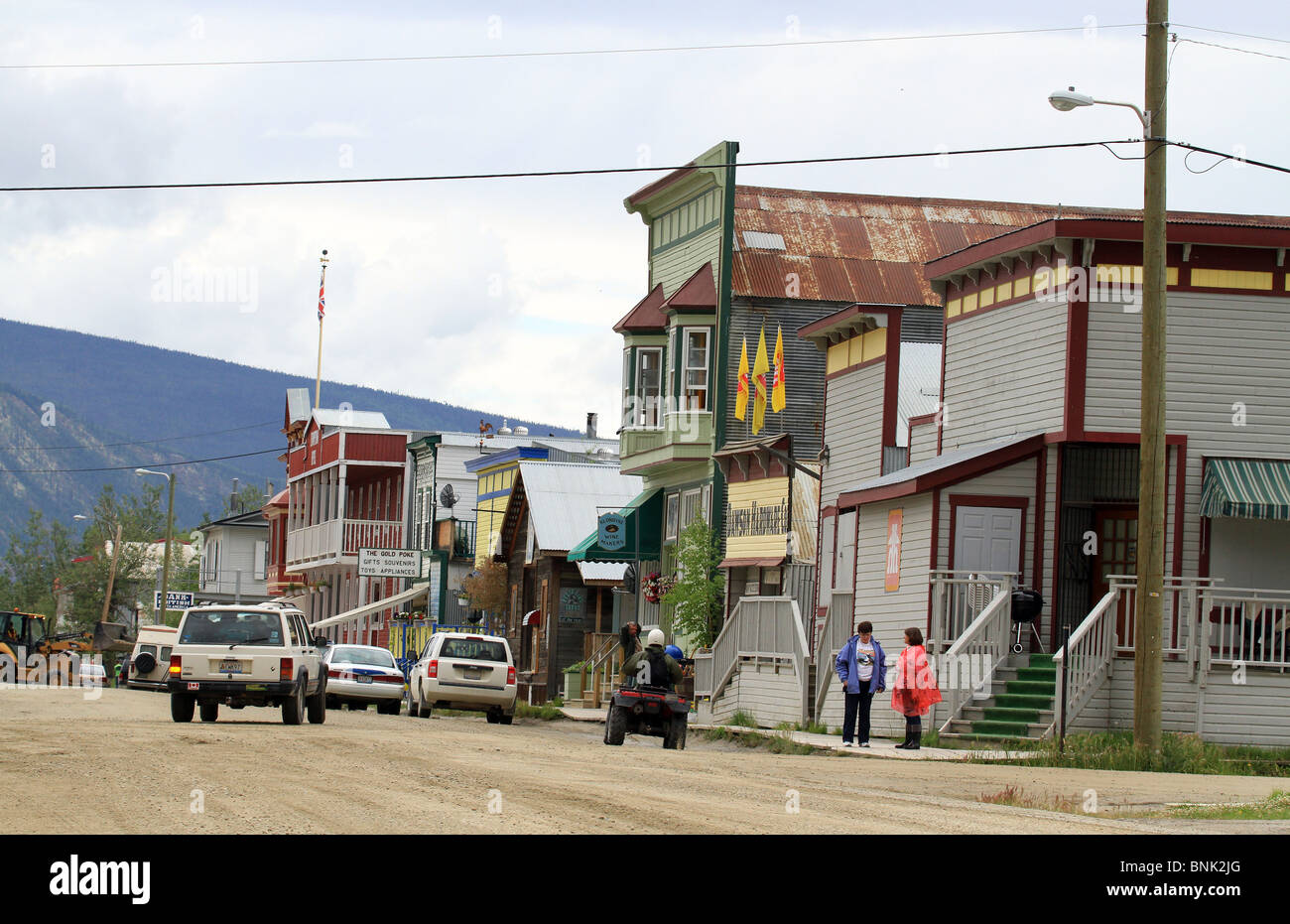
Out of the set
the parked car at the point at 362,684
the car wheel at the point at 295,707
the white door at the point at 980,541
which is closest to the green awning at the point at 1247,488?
the white door at the point at 980,541

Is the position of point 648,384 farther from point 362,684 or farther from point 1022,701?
point 1022,701

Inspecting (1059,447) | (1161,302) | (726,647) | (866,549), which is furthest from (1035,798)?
(726,647)

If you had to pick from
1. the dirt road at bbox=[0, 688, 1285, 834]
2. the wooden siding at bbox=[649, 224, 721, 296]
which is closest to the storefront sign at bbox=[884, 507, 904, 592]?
the dirt road at bbox=[0, 688, 1285, 834]

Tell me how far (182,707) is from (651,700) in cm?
655

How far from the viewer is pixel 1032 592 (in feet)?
82.7

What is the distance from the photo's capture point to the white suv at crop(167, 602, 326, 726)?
23969 millimetres

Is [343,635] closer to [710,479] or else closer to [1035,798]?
[710,479]

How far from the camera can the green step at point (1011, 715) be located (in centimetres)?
2377

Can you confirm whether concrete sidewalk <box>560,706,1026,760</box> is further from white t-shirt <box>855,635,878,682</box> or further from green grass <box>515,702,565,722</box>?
green grass <box>515,702,565,722</box>

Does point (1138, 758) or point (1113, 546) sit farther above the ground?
point (1113, 546)

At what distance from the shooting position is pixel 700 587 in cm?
3841

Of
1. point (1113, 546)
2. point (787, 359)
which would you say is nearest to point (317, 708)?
point (1113, 546)

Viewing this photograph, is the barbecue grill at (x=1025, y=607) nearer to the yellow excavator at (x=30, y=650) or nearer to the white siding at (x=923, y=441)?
the white siding at (x=923, y=441)

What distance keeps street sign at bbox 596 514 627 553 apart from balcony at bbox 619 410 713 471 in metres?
1.78
